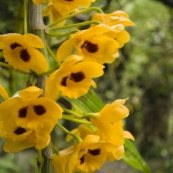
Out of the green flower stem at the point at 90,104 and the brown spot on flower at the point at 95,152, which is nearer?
the brown spot on flower at the point at 95,152

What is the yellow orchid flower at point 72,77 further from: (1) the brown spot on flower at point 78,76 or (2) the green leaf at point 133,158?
(2) the green leaf at point 133,158

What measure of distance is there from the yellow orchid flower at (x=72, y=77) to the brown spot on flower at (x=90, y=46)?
3cm

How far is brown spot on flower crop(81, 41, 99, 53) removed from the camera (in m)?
0.69

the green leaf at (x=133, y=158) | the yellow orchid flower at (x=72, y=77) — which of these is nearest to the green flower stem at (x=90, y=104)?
the green leaf at (x=133, y=158)

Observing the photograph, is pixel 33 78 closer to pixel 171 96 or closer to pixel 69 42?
pixel 69 42

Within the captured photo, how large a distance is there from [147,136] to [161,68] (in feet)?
3.19

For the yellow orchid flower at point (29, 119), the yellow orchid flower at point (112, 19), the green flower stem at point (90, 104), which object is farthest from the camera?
the green flower stem at point (90, 104)

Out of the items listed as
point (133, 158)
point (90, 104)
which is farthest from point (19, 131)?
point (133, 158)

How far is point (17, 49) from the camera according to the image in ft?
2.26

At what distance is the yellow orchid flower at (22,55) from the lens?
672 mm

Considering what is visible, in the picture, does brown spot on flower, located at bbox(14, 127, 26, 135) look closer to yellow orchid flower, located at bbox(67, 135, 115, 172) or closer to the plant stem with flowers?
the plant stem with flowers

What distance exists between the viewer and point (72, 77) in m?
0.69

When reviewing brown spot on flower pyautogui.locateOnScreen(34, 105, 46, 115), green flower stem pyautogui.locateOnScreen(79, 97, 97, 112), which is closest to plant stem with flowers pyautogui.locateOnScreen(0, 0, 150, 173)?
brown spot on flower pyautogui.locateOnScreen(34, 105, 46, 115)

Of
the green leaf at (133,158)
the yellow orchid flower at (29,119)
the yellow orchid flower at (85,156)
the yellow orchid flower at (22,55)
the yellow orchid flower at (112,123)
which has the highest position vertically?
the yellow orchid flower at (22,55)
